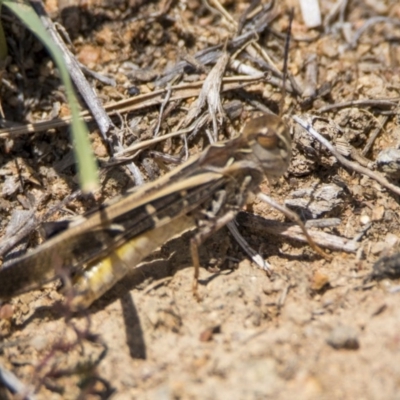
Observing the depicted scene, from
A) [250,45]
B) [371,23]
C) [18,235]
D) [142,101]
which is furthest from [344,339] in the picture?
[371,23]

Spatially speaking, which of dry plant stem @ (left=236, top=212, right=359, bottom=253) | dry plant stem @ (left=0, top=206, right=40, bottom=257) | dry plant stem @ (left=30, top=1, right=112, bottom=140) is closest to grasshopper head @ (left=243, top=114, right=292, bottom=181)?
dry plant stem @ (left=236, top=212, right=359, bottom=253)

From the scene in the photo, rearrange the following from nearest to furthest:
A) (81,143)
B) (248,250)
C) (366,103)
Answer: (81,143), (248,250), (366,103)

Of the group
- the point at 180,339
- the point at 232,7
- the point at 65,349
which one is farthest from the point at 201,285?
the point at 232,7

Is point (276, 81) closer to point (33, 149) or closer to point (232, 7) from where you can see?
point (232, 7)

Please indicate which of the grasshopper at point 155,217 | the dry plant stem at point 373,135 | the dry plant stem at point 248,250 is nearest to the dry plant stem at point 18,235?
the grasshopper at point 155,217

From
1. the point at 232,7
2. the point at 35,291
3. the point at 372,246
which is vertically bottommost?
the point at 372,246

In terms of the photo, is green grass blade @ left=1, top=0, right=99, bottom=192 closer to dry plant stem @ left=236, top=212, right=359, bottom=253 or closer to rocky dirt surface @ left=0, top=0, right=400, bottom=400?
rocky dirt surface @ left=0, top=0, right=400, bottom=400

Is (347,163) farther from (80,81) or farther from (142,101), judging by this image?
(80,81)
